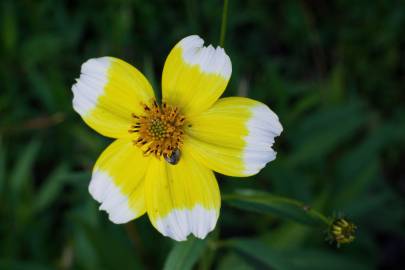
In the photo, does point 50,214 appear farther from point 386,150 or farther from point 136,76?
point 386,150

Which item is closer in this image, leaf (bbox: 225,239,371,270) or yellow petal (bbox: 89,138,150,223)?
yellow petal (bbox: 89,138,150,223)

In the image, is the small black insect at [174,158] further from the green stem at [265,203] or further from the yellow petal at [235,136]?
the green stem at [265,203]

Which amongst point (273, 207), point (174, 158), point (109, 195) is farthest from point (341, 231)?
point (109, 195)

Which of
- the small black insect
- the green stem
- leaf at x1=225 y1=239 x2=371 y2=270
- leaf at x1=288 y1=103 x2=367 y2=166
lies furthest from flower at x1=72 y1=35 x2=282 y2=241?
leaf at x1=288 y1=103 x2=367 y2=166

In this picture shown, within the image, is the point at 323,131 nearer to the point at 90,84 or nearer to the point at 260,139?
the point at 260,139

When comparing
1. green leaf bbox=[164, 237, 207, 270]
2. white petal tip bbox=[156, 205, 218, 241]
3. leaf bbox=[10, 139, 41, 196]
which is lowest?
leaf bbox=[10, 139, 41, 196]

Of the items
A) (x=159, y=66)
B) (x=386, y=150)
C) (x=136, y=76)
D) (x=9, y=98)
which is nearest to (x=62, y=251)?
(x=9, y=98)

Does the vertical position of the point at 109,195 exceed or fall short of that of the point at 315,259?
it exceeds it

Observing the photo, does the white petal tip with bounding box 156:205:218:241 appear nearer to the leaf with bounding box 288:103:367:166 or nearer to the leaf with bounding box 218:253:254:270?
the leaf with bounding box 218:253:254:270
